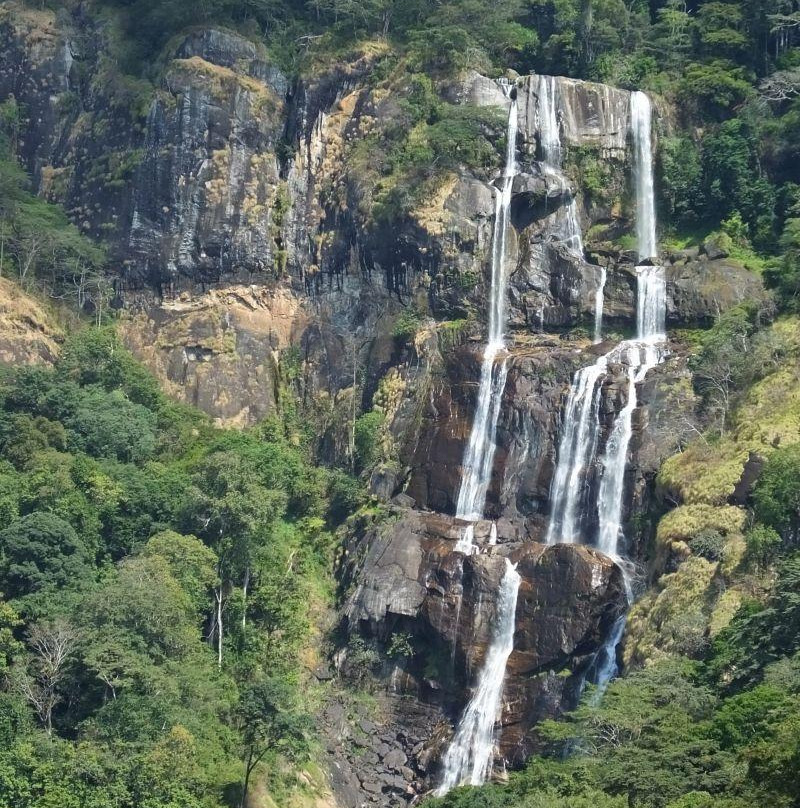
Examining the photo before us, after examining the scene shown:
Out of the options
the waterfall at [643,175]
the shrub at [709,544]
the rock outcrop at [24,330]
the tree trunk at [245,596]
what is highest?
the waterfall at [643,175]

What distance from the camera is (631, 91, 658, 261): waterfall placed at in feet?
201

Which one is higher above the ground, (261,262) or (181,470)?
(261,262)

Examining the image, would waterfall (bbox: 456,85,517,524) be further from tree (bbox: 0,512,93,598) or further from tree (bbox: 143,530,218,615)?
tree (bbox: 0,512,93,598)

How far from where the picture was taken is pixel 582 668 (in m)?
46.2

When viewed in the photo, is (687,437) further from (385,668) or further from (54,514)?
(54,514)

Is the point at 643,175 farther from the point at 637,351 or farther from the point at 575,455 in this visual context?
the point at 575,455

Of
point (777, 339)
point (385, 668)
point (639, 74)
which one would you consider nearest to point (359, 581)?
point (385, 668)

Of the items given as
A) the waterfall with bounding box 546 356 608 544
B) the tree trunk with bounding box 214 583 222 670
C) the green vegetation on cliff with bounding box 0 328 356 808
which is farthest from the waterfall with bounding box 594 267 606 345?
the tree trunk with bounding box 214 583 222 670

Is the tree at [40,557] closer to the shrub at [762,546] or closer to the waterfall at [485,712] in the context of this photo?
the waterfall at [485,712]

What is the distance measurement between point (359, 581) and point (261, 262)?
15.7 meters

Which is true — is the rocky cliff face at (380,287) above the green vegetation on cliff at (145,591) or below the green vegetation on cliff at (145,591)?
above

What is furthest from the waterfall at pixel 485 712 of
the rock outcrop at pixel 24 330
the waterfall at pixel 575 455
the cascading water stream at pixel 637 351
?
the rock outcrop at pixel 24 330

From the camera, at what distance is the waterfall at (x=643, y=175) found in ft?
201

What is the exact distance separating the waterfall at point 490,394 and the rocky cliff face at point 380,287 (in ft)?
1.22
